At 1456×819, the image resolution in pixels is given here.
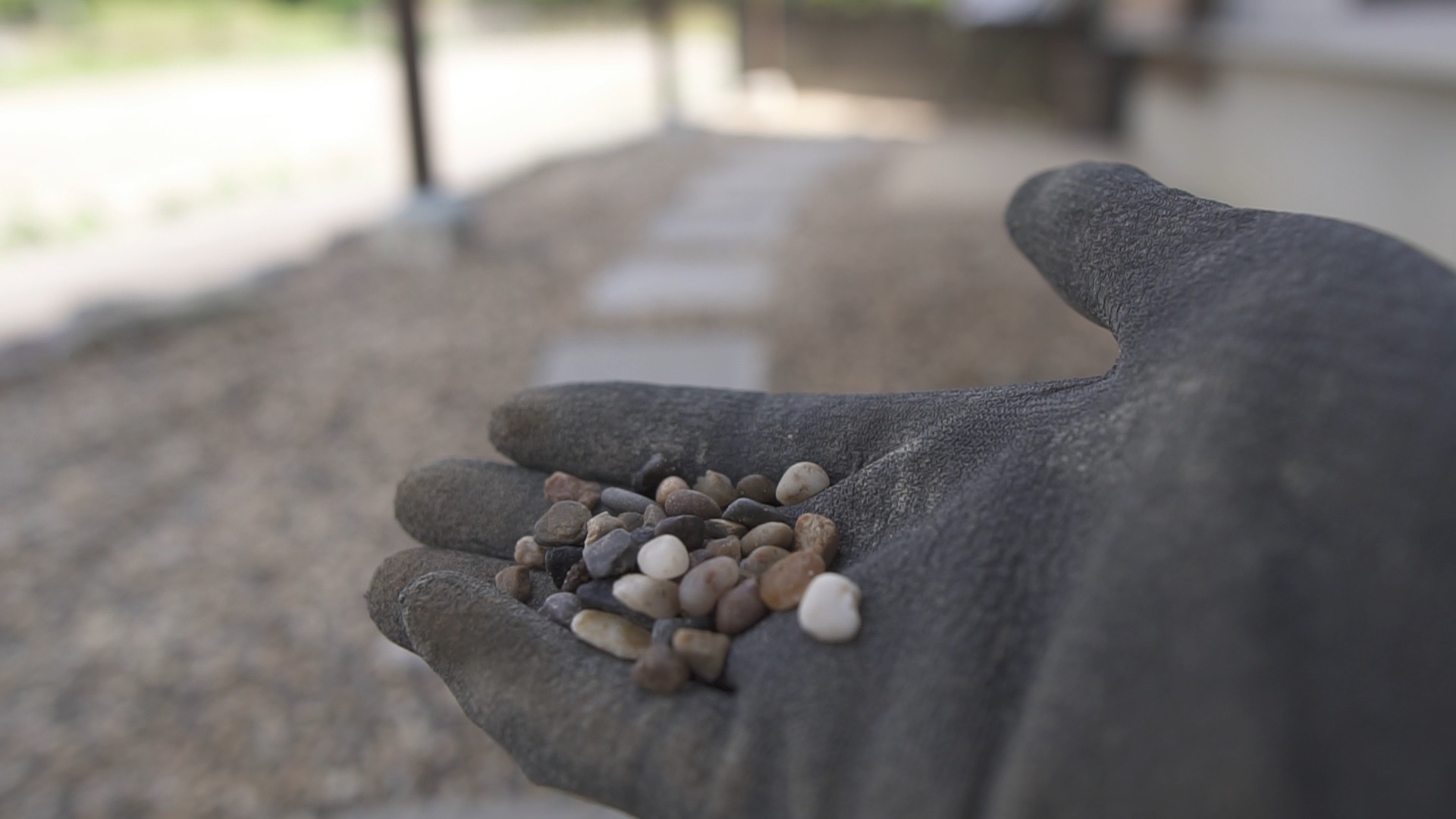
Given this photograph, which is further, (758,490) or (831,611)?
(758,490)

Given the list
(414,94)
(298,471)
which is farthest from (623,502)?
(414,94)

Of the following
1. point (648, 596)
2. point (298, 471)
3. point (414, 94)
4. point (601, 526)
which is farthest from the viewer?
point (414, 94)

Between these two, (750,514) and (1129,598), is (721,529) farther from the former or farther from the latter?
(1129,598)

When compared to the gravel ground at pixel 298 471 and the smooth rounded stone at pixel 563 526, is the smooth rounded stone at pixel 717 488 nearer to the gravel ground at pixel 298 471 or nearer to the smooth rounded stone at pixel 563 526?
the smooth rounded stone at pixel 563 526

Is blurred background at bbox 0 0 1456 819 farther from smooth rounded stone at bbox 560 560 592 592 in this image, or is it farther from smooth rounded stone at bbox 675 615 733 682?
smooth rounded stone at bbox 675 615 733 682

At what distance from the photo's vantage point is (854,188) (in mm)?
6855

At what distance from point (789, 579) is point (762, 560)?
8cm

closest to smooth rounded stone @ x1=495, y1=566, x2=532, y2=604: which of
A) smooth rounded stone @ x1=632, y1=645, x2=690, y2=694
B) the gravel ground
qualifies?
smooth rounded stone @ x1=632, y1=645, x2=690, y2=694

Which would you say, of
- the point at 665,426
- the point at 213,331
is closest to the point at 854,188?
the point at 213,331

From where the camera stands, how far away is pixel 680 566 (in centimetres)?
112

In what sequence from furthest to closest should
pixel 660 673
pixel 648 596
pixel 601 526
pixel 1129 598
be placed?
pixel 601 526 → pixel 648 596 → pixel 660 673 → pixel 1129 598

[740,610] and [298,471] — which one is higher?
[740,610]

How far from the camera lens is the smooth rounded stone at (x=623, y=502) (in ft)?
4.16

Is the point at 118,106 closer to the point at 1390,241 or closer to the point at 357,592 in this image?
the point at 357,592
